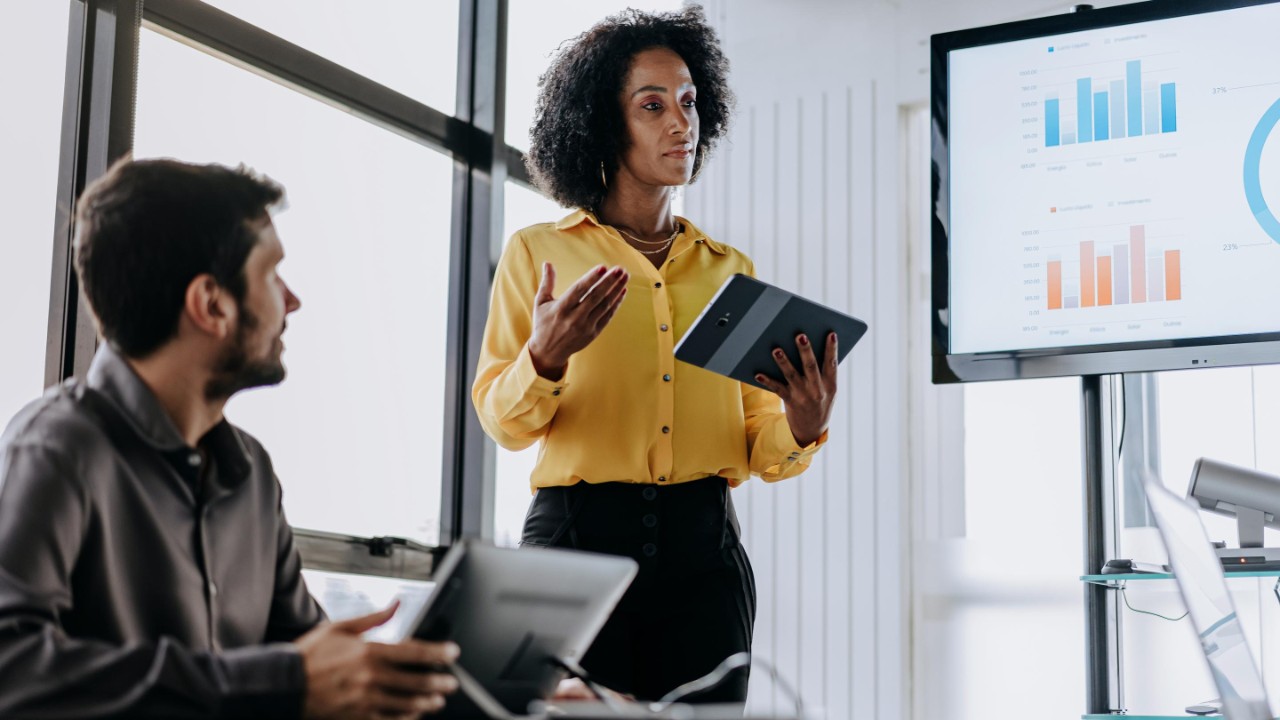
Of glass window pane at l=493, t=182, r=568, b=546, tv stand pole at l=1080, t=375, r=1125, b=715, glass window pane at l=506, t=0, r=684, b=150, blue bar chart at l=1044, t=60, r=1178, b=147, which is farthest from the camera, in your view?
glass window pane at l=506, t=0, r=684, b=150

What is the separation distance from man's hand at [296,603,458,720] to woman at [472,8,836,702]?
2.93ft

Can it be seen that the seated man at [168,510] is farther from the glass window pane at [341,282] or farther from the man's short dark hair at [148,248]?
the glass window pane at [341,282]

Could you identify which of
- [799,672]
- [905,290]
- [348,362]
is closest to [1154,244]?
[905,290]

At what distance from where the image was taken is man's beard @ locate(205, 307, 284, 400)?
140cm

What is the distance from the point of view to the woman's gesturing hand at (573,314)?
1.97m

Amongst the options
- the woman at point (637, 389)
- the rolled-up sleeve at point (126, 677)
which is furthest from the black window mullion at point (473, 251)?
the rolled-up sleeve at point (126, 677)

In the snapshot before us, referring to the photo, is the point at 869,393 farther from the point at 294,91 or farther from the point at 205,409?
the point at 205,409

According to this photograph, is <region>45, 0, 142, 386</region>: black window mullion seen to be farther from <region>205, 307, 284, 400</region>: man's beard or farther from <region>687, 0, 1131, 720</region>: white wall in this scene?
<region>687, 0, 1131, 720</region>: white wall

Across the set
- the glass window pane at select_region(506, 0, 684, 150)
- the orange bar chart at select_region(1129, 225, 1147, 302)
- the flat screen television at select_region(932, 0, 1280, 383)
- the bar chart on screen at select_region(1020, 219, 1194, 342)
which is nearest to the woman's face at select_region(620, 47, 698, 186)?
the flat screen television at select_region(932, 0, 1280, 383)

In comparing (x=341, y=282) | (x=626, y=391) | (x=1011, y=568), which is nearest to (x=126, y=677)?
(x=626, y=391)

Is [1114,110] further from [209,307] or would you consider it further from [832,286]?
[209,307]

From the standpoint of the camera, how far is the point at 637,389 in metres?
2.17

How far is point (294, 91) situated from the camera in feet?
10.5

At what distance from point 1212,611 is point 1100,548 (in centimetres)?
77
